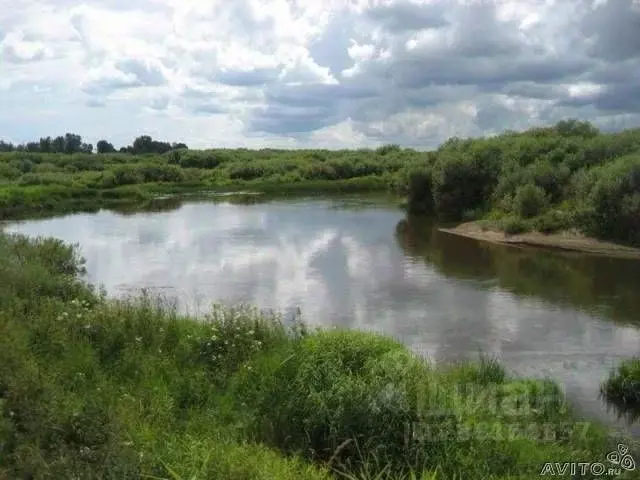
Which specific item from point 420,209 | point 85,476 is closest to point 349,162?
point 420,209

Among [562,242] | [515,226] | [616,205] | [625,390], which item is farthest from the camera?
[515,226]

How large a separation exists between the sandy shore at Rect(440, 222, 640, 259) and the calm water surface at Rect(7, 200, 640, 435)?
1.01 metres

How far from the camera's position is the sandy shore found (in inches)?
1102

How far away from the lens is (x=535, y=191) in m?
32.6

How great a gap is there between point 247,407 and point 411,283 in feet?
44.0

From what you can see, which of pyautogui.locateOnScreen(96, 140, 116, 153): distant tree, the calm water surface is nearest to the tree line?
pyautogui.locateOnScreen(96, 140, 116, 153): distant tree

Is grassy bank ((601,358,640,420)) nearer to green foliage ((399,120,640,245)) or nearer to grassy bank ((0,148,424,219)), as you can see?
green foliage ((399,120,640,245))

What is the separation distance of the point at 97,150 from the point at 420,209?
9220 cm

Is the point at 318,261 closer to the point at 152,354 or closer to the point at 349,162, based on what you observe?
the point at 152,354

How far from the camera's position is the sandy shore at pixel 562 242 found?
28.0 meters

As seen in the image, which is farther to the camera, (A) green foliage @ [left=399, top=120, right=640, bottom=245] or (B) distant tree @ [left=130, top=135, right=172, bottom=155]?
(B) distant tree @ [left=130, top=135, right=172, bottom=155]

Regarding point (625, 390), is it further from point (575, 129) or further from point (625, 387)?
point (575, 129)

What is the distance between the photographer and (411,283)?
888 inches

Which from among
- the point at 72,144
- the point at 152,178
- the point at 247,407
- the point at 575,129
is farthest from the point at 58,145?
the point at 247,407
